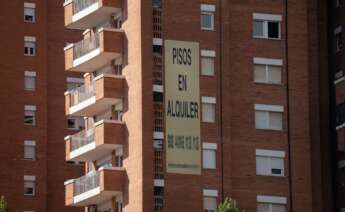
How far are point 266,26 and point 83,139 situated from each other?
12159 millimetres

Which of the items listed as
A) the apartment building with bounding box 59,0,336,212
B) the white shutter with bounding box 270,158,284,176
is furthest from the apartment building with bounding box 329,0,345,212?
Answer: the white shutter with bounding box 270,158,284,176

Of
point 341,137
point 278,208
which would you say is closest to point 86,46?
point 278,208

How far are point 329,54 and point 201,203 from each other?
12860 millimetres

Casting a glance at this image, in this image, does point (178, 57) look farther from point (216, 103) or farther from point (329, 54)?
point (329, 54)

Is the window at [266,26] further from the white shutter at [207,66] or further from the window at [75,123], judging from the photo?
the window at [75,123]

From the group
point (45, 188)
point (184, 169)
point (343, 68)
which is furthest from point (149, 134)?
point (45, 188)

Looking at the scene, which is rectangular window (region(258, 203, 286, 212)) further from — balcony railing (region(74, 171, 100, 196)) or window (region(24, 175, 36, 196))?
window (region(24, 175, 36, 196))

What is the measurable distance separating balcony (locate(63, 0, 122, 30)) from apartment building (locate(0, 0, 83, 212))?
A: 1919 cm

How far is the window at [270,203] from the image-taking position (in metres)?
95.3

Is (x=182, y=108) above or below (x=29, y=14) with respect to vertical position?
below

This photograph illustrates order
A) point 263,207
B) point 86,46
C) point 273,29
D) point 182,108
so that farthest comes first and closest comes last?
point 86,46
point 273,29
point 263,207
point 182,108

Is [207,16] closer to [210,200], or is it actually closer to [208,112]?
[208,112]

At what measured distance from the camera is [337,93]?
97000mm

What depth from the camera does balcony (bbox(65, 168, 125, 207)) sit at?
308 ft
